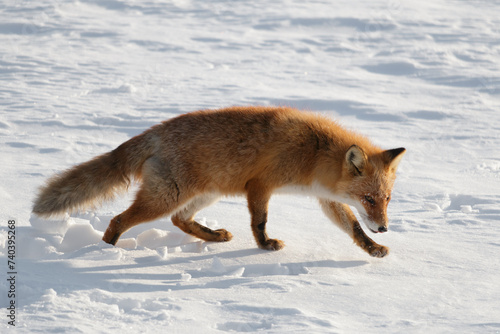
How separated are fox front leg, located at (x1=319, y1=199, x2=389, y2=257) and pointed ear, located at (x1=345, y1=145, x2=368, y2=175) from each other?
1.66 ft

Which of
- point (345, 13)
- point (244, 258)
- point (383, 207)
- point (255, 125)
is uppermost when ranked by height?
point (345, 13)

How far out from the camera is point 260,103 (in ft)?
33.9

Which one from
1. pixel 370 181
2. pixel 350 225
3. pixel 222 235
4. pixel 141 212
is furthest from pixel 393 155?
pixel 141 212

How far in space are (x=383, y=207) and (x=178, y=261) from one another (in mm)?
1798

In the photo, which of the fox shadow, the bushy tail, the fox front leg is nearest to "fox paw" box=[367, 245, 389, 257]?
the fox front leg

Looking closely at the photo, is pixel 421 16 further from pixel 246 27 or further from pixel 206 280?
pixel 206 280

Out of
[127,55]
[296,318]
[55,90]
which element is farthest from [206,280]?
[127,55]

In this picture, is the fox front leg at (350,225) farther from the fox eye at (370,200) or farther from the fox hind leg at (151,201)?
the fox hind leg at (151,201)

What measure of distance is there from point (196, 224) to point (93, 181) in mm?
1022

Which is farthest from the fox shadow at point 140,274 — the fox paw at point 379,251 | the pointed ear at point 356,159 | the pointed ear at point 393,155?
the pointed ear at point 393,155

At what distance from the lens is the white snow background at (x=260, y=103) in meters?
3.83

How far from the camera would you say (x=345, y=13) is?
1661 cm

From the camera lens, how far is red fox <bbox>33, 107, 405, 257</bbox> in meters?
5.01

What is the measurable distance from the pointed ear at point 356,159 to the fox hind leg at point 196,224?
1248mm
